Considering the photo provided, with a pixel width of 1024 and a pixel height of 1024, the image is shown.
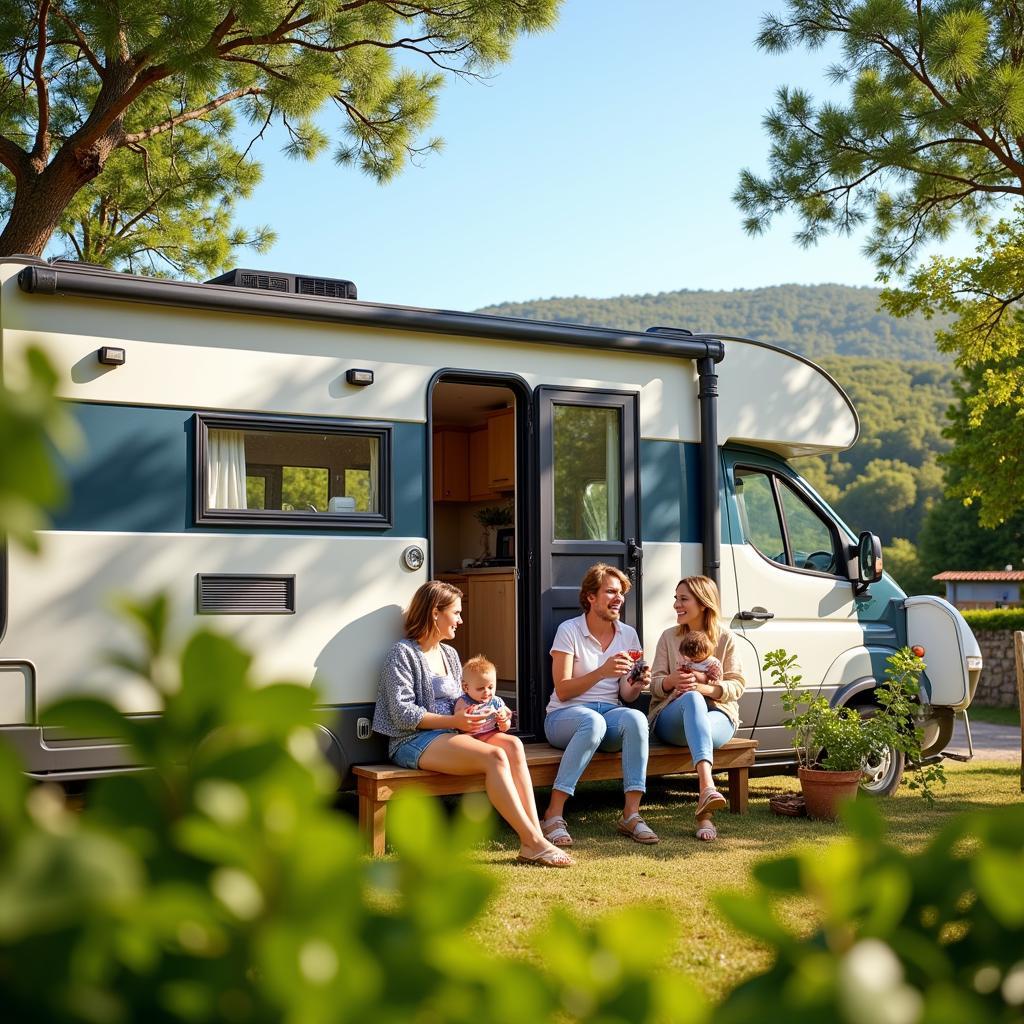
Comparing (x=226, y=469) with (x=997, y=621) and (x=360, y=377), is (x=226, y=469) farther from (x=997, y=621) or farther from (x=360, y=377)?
(x=997, y=621)

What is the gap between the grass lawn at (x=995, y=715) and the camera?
1588 centimetres

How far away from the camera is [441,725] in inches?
222

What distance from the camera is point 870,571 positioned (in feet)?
24.7

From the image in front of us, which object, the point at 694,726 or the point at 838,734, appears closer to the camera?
the point at 694,726

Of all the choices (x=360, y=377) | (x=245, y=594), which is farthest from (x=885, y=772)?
(x=245, y=594)

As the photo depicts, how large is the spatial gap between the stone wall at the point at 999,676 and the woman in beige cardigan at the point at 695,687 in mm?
12773

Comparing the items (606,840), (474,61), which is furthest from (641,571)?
(474,61)

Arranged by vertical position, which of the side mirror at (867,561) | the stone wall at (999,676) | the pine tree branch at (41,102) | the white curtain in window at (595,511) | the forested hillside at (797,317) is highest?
the forested hillside at (797,317)

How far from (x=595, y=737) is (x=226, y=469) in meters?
2.15

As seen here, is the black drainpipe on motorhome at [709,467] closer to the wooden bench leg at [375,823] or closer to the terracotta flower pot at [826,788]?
the terracotta flower pot at [826,788]

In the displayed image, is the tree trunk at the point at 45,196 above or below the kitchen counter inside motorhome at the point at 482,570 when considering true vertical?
above

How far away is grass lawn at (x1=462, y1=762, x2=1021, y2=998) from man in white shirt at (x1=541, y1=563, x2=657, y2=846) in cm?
25

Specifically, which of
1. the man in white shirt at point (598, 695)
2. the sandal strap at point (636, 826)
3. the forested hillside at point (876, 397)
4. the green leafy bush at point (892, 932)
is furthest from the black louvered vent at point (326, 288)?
the forested hillside at point (876, 397)

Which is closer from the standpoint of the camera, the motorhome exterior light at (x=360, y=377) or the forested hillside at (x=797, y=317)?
the motorhome exterior light at (x=360, y=377)
